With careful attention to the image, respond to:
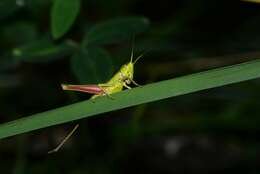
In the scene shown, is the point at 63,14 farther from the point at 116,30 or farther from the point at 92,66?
the point at 116,30

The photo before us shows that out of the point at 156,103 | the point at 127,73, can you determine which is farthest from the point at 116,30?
the point at 156,103

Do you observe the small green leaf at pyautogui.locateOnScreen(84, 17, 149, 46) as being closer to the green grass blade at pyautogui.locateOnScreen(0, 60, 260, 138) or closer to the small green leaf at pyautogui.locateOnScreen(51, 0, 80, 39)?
the small green leaf at pyautogui.locateOnScreen(51, 0, 80, 39)

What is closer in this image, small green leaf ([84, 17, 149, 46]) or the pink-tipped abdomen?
the pink-tipped abdomen

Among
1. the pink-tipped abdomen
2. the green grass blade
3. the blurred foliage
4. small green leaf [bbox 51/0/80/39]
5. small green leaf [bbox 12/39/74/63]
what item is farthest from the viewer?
the blurred foliage

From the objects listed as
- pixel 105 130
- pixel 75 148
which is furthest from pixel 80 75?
pixel 105 130

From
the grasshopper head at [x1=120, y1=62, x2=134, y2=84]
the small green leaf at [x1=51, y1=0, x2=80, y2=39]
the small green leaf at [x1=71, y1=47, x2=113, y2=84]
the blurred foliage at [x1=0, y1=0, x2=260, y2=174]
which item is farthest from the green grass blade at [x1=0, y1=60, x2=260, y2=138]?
the blurred foliage at [x1=0, y1=0, x2=260, y2=174]

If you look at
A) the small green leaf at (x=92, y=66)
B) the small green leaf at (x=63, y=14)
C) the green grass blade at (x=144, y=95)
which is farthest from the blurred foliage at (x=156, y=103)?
the green grass blade at (x=144, y=95)
